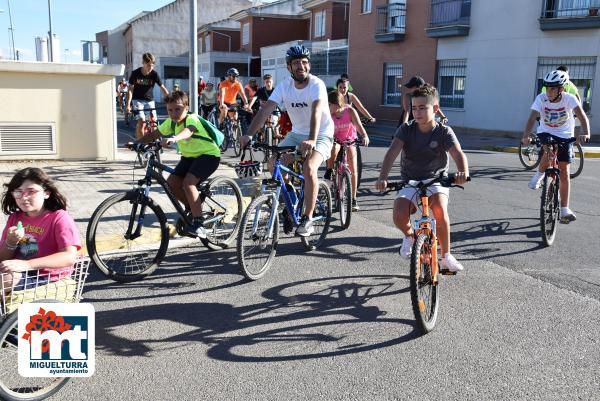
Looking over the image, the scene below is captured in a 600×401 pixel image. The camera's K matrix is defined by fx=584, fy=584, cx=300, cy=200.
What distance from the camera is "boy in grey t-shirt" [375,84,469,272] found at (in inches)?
180

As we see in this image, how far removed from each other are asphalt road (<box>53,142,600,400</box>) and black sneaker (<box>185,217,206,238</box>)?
0.29m

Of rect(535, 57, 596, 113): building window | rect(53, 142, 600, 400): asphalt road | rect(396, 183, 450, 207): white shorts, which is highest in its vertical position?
rect(535, 57, 596, 113): building window

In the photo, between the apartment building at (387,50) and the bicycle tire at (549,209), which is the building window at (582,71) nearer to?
the apartment building at (387,50)

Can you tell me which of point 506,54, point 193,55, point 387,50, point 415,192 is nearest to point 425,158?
point 415,192

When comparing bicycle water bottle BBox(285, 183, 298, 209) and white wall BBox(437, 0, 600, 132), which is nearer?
bicycle water bottle BBox(285, 183, 298, 209)

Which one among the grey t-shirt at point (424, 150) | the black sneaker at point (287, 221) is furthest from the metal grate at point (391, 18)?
the grey t-shirt at point (424, 150)

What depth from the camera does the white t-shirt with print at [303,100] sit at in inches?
233

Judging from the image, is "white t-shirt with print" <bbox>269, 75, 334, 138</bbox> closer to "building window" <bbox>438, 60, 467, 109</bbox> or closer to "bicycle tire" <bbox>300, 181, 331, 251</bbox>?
"bicycle tire" <bbox>300, 181, 331, 251</bbox>

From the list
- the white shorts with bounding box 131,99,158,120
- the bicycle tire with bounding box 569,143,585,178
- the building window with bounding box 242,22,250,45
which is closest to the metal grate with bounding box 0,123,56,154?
the white shorts with bounding box 131,99,158,120

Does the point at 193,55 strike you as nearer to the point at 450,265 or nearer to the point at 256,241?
the point at 256,241

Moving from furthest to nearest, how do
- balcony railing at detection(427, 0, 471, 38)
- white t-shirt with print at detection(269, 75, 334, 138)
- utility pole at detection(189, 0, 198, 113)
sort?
1. balcony railing at detection(427, 0, 471, 38)
2. utility pole at detection(189, 0, 198, 113)
3. white t-shirt with print at detection(269, 75, 334, 138)

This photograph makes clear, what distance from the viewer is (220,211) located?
6188mm

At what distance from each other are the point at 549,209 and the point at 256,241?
343 cm

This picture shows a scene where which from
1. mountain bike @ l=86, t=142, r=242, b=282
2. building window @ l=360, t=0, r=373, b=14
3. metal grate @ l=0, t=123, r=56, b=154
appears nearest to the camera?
mountain bike @ l=86, t=142, r=242, b=282
